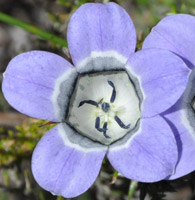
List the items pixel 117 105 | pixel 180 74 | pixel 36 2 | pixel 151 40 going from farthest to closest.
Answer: pixel 36 2 < pixel 117 105 < pixel 151 40 < pixel 180 74

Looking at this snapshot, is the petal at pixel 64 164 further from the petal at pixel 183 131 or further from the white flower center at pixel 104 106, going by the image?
the petal at pixel 183 131

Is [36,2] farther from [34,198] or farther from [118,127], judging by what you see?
[118,127]

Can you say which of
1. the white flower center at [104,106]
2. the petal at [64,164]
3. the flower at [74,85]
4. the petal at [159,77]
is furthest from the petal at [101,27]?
the petal at [64,164]

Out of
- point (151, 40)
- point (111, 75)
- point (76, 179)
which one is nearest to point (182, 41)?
point (151, 40)

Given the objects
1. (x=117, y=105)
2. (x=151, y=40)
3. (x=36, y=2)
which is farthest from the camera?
(x=36, y=2)

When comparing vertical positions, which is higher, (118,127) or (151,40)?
(151,40)

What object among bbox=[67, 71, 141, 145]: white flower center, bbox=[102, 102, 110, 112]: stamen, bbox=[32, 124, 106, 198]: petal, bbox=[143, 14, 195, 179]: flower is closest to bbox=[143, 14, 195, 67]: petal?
bbox=[143, 14, 195, 179]: flower

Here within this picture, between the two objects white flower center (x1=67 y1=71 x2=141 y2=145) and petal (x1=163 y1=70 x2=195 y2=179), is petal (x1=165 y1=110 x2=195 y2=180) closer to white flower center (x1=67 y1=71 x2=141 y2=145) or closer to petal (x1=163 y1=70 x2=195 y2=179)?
petal (x1=163 y1=70 x2=195 y2=179)
